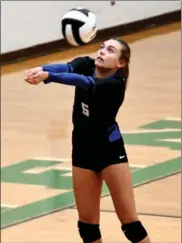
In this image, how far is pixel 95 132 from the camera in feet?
10.7

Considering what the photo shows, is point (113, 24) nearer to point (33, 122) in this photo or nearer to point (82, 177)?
point (33, 122)

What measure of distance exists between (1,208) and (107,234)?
0.81 m

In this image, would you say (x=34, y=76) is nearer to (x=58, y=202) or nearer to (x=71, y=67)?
(x=71, y=67)

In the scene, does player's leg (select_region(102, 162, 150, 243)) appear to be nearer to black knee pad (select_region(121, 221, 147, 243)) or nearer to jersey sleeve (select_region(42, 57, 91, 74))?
black knee pad (select_region(121, 221, 147, 243))

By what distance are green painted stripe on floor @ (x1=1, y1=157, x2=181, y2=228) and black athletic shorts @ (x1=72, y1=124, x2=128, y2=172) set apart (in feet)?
5.46

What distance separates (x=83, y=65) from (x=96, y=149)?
0.33 metres

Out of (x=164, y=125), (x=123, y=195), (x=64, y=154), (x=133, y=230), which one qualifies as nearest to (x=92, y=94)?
(x=123, y=195)

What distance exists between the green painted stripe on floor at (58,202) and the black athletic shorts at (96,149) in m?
1.66

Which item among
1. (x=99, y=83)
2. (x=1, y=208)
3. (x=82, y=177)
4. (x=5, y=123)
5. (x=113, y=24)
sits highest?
(x=99, y=83)

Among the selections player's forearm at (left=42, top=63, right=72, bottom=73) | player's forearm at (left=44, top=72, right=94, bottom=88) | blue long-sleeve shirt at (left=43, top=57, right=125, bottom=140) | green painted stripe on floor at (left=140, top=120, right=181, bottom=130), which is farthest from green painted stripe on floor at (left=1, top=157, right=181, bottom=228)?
player's forearm at (left=44, top=72, right=94, bottom=88)

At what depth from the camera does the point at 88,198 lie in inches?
130

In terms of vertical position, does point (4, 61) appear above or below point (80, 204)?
below

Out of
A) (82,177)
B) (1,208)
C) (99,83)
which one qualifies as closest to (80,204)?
(82,177)

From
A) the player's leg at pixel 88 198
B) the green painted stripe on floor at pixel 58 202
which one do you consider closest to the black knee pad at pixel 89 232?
the player's leg at pixel 88 198
